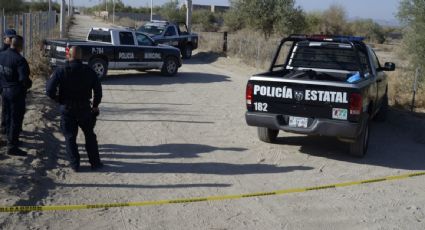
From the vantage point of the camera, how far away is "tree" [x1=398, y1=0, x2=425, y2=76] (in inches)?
719

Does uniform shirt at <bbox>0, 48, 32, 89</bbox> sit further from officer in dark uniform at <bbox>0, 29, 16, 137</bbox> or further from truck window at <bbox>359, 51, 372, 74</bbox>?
truck window at <bbox>359, 51, 372, 74</bbox>

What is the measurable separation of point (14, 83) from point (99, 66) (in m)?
8.74

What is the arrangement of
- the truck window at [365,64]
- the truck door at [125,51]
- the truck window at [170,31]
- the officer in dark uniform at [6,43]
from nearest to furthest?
the officer in dark uniform at [6,43] → the truck window at [365,64] → the truck door at [125,51] → the truck window at [170,31]

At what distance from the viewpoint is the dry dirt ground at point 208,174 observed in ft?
18.9

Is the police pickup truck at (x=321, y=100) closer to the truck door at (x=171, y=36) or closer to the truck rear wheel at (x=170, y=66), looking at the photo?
the truck rear wheel at (x=170, y=66)

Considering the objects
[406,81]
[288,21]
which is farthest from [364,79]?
[288,21]

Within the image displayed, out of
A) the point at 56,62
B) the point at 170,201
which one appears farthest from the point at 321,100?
the point at 56,62

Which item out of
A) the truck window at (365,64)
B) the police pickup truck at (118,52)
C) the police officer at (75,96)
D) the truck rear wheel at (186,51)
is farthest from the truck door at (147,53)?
the police officer at (75,96)

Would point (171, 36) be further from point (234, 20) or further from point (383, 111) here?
point (234, 20)

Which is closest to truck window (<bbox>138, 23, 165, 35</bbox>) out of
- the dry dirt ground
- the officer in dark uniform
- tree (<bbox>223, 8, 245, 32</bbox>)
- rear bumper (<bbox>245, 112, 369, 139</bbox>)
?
the dry dirt ground

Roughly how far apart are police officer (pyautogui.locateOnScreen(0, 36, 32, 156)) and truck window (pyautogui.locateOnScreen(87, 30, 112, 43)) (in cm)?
941

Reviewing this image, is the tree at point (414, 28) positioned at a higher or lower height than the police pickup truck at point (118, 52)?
higher

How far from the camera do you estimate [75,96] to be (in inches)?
274

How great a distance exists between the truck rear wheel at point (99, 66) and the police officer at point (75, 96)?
8.98 metres
